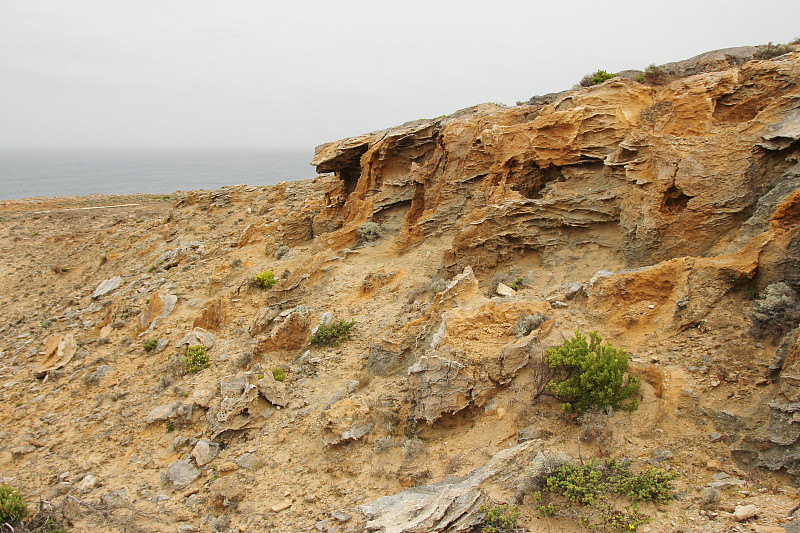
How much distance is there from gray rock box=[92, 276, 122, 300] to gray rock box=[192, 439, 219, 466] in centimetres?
1236

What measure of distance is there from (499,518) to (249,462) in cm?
501

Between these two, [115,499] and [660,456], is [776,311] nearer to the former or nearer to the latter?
[660,456]

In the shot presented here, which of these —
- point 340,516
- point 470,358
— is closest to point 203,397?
point 340,516

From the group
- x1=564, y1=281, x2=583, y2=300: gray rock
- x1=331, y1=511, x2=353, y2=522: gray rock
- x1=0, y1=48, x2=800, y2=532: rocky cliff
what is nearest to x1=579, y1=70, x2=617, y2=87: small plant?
x1=0, y1=48, x2=800, y2=532: rocky cliff

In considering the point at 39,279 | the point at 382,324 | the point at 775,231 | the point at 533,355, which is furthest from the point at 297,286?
the point at 39,279

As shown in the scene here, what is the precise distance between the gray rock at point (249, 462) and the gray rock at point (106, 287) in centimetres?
1347

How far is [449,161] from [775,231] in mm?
8865

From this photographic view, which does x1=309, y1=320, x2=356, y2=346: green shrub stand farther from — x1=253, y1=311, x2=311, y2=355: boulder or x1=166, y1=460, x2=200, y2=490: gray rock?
x1=166, y1=460, x2=200, y2=490: gray rock

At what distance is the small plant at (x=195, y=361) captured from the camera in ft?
39.3

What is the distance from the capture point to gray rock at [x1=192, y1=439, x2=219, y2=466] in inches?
352

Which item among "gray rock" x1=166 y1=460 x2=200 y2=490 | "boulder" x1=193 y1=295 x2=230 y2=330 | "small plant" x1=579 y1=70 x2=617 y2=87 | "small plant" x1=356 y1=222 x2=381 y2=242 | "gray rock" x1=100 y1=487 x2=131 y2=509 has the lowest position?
"gray rock" x1=100 y1=487 x2=131 y2=509

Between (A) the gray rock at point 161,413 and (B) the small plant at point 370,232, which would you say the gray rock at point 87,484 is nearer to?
(A) the gray rock at point 161,413

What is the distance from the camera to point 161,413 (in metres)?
10.7

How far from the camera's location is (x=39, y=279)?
22781 mm
